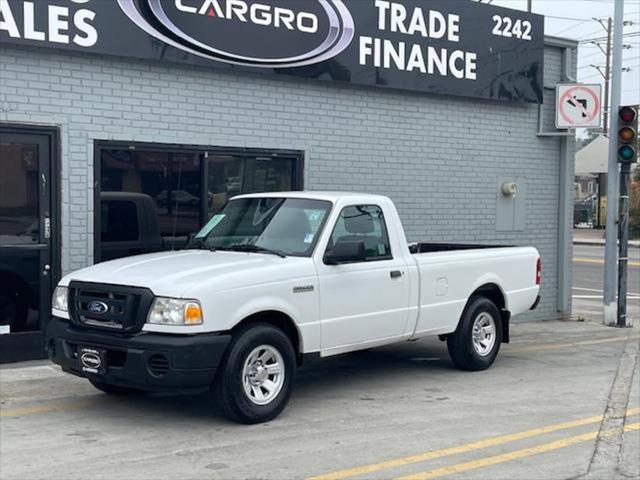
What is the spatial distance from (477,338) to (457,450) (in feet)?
10.8

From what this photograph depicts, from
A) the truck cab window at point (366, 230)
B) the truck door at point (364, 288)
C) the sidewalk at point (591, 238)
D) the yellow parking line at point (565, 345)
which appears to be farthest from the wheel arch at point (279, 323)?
the sidewalk at point (591, 238)

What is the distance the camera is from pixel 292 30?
11188 mm

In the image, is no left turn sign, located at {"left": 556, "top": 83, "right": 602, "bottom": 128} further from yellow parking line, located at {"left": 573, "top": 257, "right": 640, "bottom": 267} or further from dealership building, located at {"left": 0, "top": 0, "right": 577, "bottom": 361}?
yellow parking line, located at {"left": 573, "top": 257, "right": 640, "bottom": 267}

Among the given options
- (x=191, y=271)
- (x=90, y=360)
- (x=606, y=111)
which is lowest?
(x=90, y=360)

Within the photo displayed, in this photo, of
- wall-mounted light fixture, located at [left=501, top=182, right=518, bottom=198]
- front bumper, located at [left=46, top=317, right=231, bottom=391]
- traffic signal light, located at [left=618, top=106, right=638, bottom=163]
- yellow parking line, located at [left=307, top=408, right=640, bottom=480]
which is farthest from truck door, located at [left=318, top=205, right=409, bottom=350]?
traffic signal light, located at [left=618, top=106, right=638, bottom=163]

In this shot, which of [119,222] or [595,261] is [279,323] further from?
[595,261]

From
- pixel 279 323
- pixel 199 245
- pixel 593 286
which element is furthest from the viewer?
pixel 593 286

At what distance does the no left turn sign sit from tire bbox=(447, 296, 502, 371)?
215 inches

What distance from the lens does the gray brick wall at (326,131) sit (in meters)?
Answer: 9.66

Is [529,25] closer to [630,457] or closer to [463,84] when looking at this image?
[463,84]

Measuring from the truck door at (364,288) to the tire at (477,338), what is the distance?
1.12 meters

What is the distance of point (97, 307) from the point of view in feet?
23.0

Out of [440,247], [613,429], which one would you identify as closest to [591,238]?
[440,247]

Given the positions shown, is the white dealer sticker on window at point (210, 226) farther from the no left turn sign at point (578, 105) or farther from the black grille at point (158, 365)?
the no left turn sign at point (578, 105)
